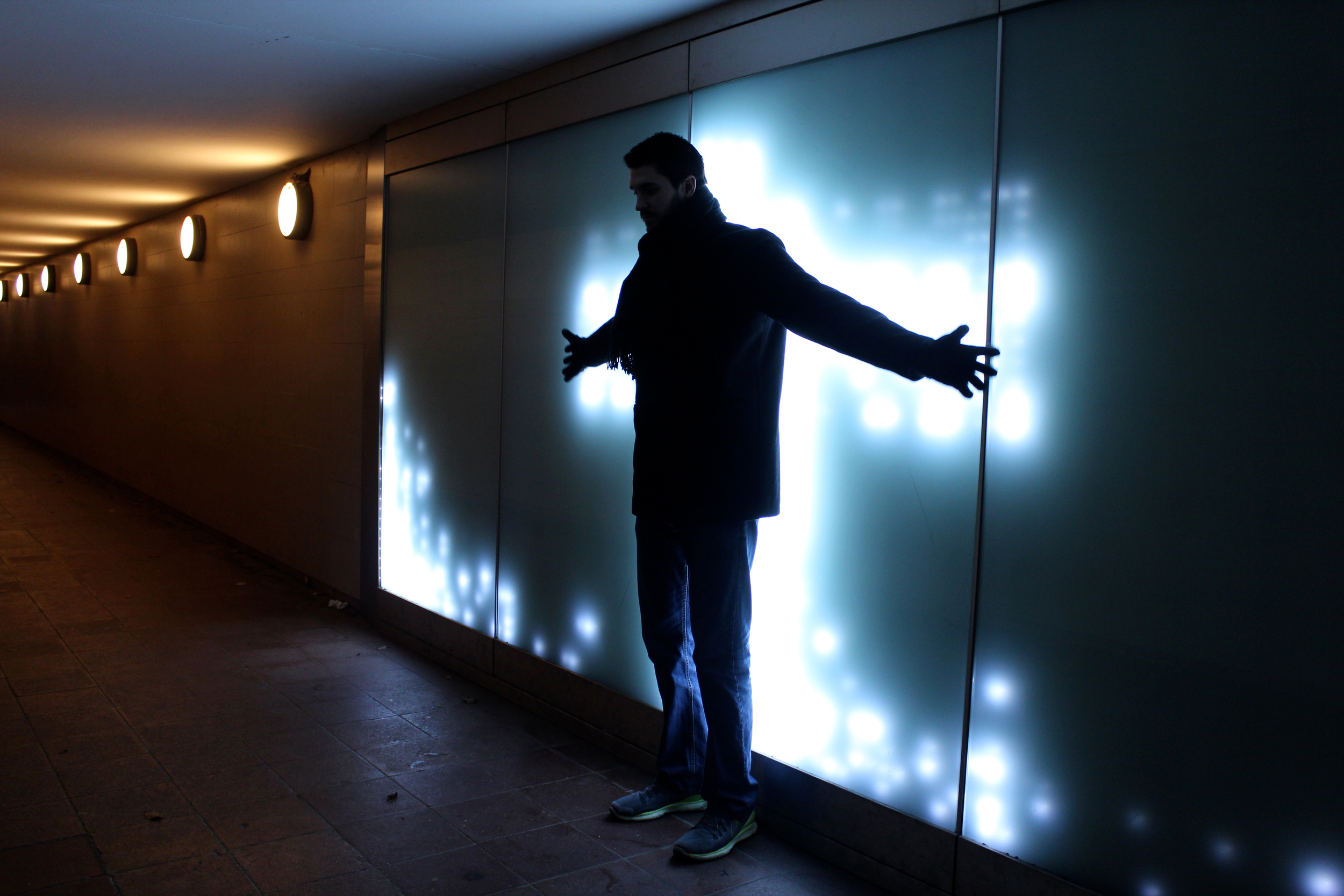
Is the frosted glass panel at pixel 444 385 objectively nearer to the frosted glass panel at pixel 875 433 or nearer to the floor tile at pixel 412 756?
the floor tile at pixel 412 756

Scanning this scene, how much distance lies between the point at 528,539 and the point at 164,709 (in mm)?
1382

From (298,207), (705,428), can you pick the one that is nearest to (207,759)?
(705,428)

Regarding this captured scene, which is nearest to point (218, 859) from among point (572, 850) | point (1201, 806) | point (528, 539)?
point (572, 850)

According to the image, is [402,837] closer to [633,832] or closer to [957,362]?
[633,832]

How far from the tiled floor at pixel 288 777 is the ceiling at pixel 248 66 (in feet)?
7.66

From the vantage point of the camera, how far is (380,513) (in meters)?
4.49

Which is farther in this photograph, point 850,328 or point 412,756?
point 412,756

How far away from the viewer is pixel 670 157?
2.40 m

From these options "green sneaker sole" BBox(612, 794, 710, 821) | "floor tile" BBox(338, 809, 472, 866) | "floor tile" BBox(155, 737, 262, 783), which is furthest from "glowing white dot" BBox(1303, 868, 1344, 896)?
"floor tile" BBox(155, 737, 262, 783)

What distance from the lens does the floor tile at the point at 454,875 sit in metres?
2.19

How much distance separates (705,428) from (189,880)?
5.21 ft

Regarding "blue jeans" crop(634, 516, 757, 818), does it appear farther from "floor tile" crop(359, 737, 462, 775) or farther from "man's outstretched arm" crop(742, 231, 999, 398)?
"floor tile" crop(359, 737, 462, 775)

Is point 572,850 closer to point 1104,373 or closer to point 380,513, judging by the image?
point 1104,373

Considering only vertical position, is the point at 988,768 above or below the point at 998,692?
below
